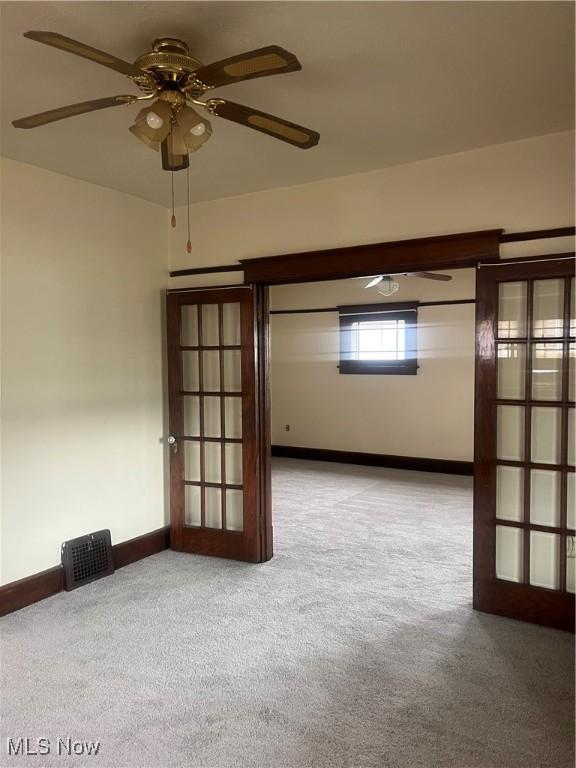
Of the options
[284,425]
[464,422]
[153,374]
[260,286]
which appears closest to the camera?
[260,286]

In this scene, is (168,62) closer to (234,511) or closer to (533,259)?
(533,259)

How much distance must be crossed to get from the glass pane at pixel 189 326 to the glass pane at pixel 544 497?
2.57 m

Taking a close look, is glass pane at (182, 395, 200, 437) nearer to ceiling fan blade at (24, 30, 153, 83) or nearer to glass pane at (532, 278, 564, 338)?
glass pane at (532, 278, 564, 338)

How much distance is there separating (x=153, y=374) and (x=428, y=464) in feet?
14.0

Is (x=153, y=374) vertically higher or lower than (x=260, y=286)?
lower

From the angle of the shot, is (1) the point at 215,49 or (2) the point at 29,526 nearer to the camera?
(1) the point at 215,49

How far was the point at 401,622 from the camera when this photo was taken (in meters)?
3.25

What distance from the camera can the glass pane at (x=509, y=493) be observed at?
3.28m

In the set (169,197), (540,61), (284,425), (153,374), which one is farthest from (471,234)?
(284,425)

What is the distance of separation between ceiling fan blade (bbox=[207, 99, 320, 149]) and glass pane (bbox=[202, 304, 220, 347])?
219 cm

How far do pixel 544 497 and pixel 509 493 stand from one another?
0.61 feet

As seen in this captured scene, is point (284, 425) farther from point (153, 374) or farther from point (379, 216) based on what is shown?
point (379, 216)

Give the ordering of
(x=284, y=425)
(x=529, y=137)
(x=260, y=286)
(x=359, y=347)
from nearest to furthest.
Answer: (x=529, y=137)
(x=260, y=286)
(x=359, y=347)
(x=284, y=425)

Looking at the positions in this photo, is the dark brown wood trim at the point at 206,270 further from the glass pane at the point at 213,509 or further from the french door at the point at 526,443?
the french door at the point at 526,443
